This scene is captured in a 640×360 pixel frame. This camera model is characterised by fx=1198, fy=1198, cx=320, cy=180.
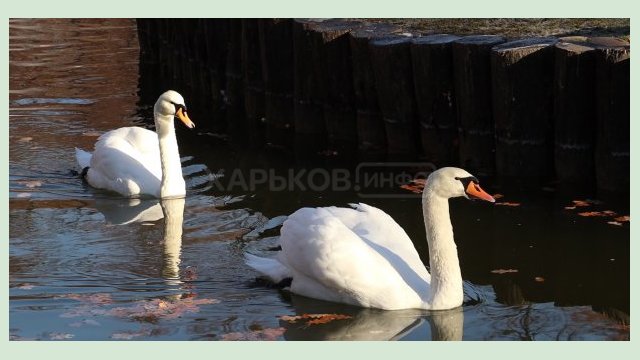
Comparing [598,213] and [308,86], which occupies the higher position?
[308,86]

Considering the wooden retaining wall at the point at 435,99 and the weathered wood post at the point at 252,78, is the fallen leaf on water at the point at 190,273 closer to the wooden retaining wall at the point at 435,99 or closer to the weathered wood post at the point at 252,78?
the wooden retaining wall at the point at 435,99

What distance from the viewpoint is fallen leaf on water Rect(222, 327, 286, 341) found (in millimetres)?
9688

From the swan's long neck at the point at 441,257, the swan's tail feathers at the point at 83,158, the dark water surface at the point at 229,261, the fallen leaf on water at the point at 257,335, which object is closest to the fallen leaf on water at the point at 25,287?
the dark water surface at the point at 229,261

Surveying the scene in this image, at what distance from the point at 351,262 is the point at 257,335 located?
1.07 meters

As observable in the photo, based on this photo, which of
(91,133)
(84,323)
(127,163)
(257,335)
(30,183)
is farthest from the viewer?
(91,133)

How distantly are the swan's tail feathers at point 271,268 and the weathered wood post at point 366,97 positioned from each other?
497 centimetres

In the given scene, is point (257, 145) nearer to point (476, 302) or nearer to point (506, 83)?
point (506, 83)

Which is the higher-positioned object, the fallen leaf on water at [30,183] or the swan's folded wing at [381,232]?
the swan's folded wing at [381,232]

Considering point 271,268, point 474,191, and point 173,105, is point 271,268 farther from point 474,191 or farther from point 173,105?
point 173,105

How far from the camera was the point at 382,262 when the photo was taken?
10383mm

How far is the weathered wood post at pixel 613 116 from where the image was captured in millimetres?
13312

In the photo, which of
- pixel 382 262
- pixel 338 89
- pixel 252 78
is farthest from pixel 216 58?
pixel 382 262

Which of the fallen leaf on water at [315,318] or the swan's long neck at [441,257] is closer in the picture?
the fallen leaf on water at [315,318]

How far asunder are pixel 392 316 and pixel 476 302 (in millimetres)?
901
